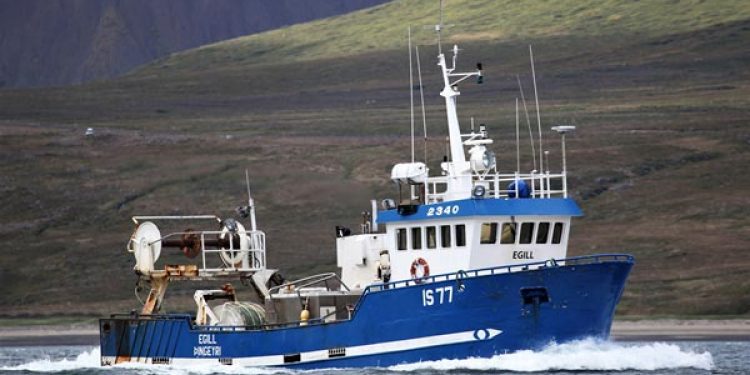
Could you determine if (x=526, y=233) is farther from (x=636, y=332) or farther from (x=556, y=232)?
(x=636, y=332)

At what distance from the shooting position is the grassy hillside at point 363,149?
86.9 meters

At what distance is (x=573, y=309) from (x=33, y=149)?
82.4m

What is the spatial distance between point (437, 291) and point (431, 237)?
88.5 inches

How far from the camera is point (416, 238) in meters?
44.0

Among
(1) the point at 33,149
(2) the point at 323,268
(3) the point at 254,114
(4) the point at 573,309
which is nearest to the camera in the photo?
(4) the point at 573,309

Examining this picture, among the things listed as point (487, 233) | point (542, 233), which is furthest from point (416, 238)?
point (542, 233)

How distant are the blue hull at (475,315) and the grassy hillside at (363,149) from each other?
29.1 metres

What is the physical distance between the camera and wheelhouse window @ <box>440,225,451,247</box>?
43.1 meters

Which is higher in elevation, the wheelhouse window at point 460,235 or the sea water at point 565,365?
the wheelhouse window at point 460,235

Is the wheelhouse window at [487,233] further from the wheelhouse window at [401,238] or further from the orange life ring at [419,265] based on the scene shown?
the wheelhouse window at [401,238]

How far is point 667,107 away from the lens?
12519 centimetres

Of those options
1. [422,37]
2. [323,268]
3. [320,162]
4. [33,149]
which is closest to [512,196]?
[323,268]

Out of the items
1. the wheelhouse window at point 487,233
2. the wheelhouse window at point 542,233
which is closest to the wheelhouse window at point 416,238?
the wheelhouse window at point 487,233

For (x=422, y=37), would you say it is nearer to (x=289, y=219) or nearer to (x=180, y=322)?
(x=289, y=219)
